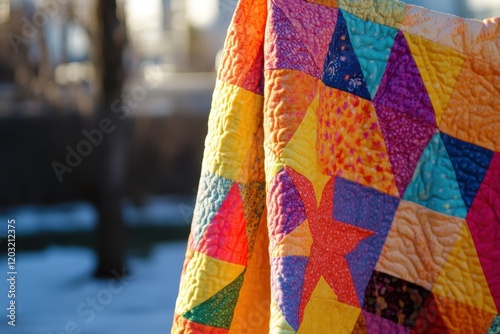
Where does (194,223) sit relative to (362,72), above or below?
below

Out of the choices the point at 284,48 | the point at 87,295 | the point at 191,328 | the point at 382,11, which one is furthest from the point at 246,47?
the point at 87,295

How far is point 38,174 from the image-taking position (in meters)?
10.3

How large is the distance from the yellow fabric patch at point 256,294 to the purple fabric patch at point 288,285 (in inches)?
5.2

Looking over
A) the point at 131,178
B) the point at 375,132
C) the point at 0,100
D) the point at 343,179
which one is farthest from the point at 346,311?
the point at 0,100

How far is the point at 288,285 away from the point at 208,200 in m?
0.24

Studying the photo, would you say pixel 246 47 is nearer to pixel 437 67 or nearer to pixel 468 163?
pixel 437 67

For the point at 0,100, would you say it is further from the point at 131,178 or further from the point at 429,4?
the point at 429,4

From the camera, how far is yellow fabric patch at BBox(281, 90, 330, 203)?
1452 millimetres

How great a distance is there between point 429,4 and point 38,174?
6.98m

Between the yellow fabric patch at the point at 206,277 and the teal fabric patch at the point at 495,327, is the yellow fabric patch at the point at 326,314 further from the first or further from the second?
the teal fabric patch at the point at 495,327

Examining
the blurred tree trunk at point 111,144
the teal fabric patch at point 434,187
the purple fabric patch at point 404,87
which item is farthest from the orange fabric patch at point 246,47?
the blurred tree trunk at point 111,144

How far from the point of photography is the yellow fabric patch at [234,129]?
4.97 ft

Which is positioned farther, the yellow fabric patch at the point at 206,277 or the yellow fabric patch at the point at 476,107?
the yellow fabric patch at the point at 476,107

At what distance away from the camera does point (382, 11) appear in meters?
1.63
